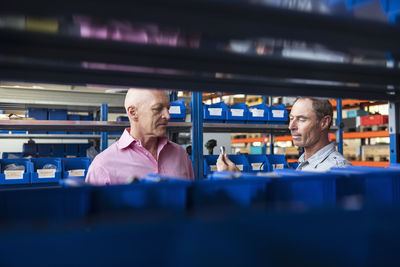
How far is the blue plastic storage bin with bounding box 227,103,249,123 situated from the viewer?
3907 mm

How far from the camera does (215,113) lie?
382 cm

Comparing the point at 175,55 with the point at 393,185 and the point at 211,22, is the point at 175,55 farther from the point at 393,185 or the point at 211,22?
the point at 393,185

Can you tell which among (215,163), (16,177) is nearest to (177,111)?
(215,163)

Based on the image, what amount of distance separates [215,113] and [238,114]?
289 millimetres

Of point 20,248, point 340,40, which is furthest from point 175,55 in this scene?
point 20,248

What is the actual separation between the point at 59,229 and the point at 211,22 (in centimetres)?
37

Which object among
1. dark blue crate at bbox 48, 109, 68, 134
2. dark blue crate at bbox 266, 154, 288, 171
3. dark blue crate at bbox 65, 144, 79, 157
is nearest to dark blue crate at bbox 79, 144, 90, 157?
dark blue crate at bbox 65, 144, 79, 157

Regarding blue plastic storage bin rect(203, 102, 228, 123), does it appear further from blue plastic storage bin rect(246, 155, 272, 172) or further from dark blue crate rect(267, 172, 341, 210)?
dark blue crate rect(267, 172, 341, 210)

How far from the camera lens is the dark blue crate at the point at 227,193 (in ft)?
2.32

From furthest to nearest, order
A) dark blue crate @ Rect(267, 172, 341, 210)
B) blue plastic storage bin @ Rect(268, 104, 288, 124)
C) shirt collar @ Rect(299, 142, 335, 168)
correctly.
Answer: blue plastic storage bin @ Rect(268, 104, 288, 124), shirt collar @ Rect(299, 142, 335, 168), dark blue crate @ Rect(267, 172, 341, 210)

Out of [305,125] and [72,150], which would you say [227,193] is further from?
[72,150]

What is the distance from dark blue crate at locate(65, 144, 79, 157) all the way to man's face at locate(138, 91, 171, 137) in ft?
11.6

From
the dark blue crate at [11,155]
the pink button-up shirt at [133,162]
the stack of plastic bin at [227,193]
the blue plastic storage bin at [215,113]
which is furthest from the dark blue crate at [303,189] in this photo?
the dark blue crate at [11,155]

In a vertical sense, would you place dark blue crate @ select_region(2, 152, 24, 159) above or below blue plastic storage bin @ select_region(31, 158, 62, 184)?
above
